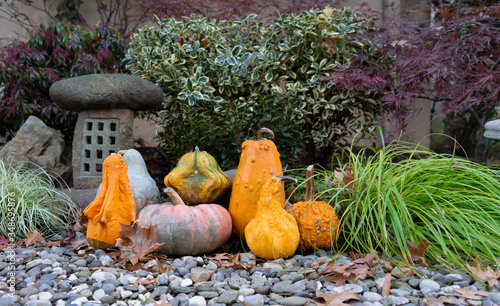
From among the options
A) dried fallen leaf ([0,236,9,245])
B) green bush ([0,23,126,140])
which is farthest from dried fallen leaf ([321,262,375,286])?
green bush ([0,23,126,140])

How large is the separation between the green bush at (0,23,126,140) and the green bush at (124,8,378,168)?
0.50 m

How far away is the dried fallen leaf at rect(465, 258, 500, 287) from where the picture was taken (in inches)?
65.7

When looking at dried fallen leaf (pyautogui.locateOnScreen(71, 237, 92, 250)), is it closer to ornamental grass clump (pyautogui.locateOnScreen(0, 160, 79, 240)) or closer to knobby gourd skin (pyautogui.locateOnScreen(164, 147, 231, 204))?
ornamental grass clump (pyautogui.locateOnScreen(0, 160, 79, 240))

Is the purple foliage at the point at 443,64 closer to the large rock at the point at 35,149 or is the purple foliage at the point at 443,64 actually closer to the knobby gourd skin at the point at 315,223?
the knobby gourd skin at the point at 315,223

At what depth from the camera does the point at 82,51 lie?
3.96m

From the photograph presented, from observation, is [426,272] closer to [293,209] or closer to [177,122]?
[293,209]

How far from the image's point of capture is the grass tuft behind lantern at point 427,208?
193 centimetres

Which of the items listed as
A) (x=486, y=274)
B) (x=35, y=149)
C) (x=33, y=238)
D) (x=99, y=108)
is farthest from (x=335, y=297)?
(x=35, y=149)

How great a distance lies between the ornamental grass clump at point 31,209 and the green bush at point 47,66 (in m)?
1.11

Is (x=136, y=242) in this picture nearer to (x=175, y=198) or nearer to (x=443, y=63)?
(x=175, y=198)

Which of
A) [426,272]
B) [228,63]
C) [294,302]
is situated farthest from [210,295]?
[228,63]

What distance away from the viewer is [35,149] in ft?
11.1

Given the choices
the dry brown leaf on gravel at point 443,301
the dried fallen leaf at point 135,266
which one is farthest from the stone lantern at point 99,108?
the dry brown leaf on gravel at point 443,301

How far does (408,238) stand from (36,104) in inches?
140
